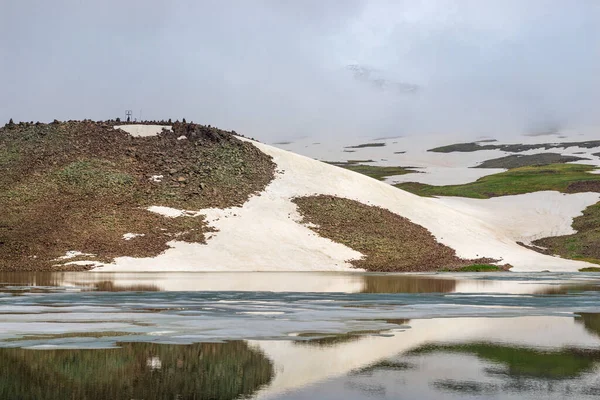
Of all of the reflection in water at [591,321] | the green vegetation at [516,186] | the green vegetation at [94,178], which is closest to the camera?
the reflection in water at [591,321]

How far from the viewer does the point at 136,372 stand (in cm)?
1505

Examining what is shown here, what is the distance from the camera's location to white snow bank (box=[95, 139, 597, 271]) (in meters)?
61.1

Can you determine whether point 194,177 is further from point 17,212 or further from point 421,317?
point 421,317

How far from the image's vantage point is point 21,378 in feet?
47.0

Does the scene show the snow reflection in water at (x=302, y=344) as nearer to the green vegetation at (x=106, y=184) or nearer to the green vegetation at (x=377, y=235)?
the green vegetation at (x=106, y=184)

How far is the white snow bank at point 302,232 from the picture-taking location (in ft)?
201

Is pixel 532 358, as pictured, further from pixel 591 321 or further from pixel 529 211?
pixel 529 211

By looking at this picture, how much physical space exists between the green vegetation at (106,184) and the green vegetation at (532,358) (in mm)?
42692

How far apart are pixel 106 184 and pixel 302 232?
773 inches

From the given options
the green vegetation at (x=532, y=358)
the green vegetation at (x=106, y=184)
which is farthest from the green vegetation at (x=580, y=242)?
the green vegetation at (x=532, y=358)

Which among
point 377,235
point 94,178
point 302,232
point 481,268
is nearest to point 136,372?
point 481,268

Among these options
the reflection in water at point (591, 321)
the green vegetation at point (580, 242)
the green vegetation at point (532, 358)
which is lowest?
the green vegetation at point (532, 358)

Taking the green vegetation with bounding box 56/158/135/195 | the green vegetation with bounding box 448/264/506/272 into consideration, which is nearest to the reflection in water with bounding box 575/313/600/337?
the green vegetation with bounding box 448/264/506/272

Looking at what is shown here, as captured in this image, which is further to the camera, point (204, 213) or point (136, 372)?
point (204, 213)
